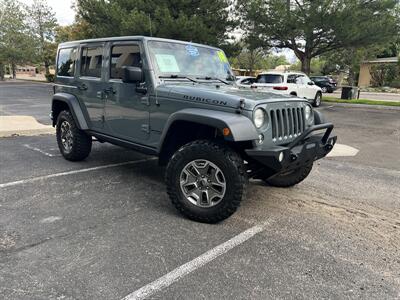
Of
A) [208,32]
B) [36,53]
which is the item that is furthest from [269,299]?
[36,53]

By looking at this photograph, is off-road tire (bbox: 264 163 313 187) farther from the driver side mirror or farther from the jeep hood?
the driver side mirror

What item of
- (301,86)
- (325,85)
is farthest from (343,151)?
(325,85)

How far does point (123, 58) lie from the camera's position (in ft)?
15.8

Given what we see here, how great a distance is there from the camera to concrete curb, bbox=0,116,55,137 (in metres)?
8.34

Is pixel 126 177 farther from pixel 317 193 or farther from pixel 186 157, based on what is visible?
pixel 317 193

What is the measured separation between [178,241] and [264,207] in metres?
1.36

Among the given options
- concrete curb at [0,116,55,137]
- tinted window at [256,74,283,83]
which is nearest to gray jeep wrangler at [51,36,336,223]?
concrete curb at [0,116,55,137]

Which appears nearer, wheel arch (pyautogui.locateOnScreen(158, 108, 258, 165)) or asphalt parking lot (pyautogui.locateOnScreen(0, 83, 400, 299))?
asphalt parking lot (pyautogui.locateOnScreen(0, 83, 400, 299))

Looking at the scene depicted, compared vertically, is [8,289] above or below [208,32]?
below

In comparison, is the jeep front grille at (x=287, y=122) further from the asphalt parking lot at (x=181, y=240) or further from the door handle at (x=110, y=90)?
the door handle at (x=110, y=90)

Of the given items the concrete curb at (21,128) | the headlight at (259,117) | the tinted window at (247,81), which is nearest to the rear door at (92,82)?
the headlight at (259,117)

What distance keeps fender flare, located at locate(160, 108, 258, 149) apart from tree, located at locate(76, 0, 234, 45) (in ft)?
47.4

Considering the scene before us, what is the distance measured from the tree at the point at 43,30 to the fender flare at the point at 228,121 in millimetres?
45853

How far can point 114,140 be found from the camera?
Answer: 510 cm
